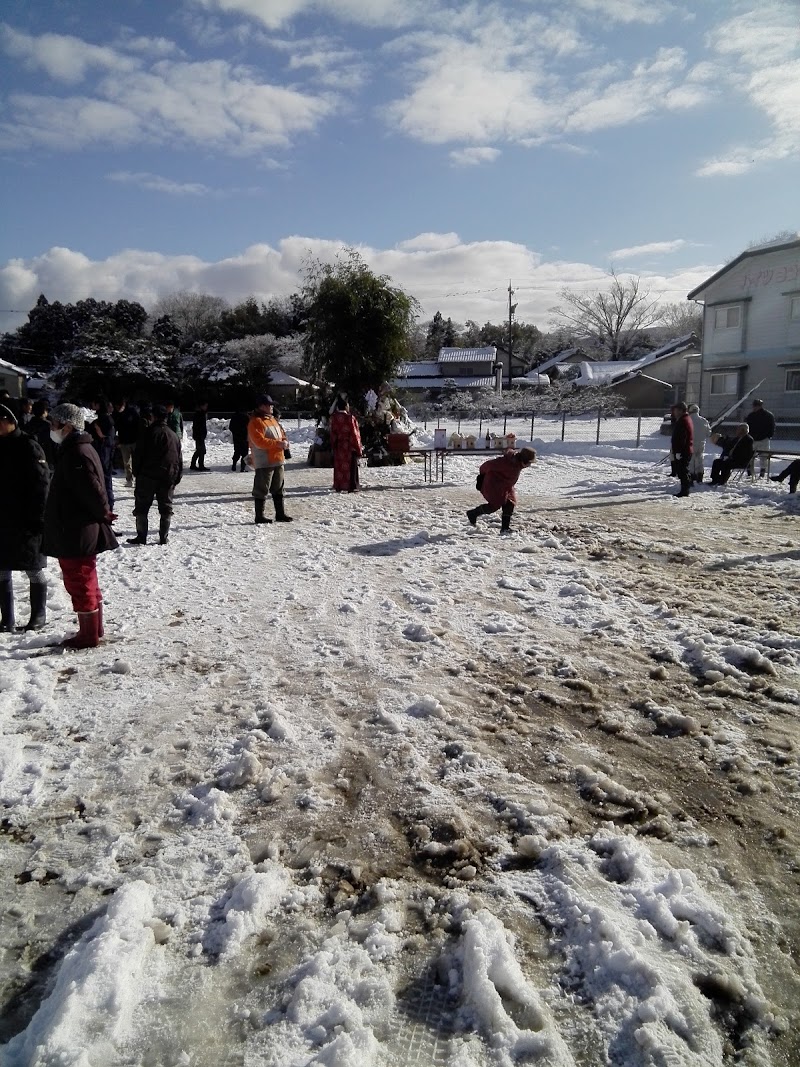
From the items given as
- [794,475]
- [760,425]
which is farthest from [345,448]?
[760,425]

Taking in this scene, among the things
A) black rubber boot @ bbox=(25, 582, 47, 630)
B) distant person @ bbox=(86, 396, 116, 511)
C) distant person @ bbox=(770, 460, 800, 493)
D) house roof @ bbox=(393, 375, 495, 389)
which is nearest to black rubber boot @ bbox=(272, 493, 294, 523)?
distant person @ bbox=(86, 396, 116, 511)

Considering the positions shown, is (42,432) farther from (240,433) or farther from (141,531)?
(240,433)

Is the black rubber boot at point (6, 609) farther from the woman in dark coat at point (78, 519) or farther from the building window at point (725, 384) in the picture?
the building window at point (725, 384)

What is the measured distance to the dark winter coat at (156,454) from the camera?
8301 mm

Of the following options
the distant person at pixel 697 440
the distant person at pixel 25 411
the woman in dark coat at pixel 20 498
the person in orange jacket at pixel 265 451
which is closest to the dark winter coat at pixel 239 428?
the distant person at pixel 25 411

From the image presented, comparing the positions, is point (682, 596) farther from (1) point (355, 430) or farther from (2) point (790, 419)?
(2) point (790, 419)

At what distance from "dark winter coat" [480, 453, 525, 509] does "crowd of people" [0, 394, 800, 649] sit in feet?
0.05

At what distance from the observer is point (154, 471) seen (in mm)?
8297

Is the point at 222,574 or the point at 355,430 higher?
the point at 355,430

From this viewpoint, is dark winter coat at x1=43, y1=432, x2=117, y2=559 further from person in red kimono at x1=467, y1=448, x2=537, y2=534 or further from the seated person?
the seated person

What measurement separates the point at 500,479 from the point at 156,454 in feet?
14.8

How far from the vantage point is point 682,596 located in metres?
6.30

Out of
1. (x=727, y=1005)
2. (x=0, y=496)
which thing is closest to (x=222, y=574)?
(x=0, y=496)

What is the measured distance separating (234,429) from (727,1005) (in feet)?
53.1
